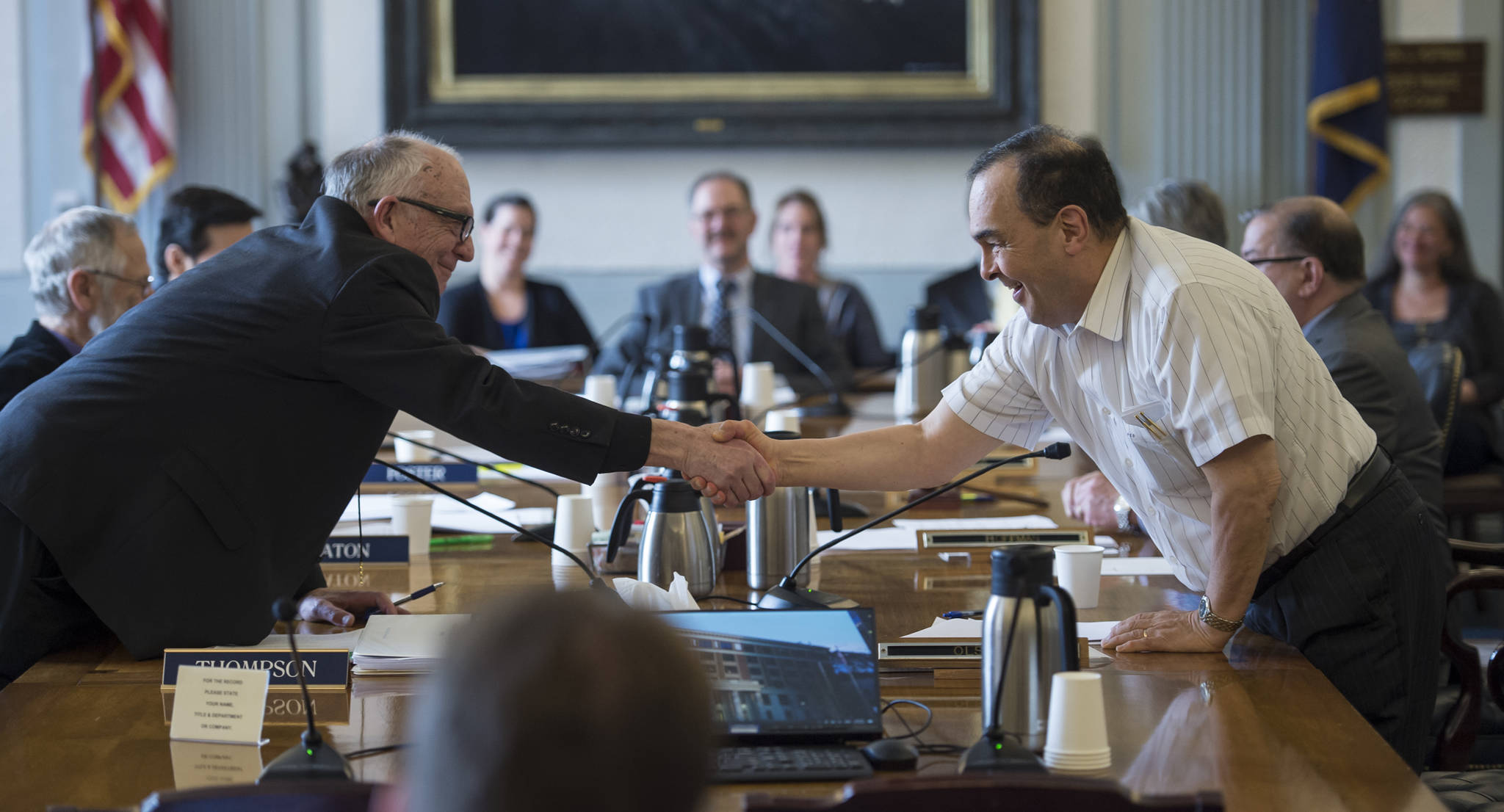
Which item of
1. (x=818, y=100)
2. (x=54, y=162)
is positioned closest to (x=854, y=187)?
(x=818, y=100)

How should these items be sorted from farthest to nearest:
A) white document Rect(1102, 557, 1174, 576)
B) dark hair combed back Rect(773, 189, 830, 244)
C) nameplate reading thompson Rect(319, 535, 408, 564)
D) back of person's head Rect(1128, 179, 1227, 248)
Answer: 1. dark hair combed back Rect(773, 189, 830, 244)
2. back of person's head Rect(1128, 179, 1227, 248)
3. nameplate reading thompson Rect(319, 535, 408, 564)
4. white document Rect(1102, 557, 1174, 576)

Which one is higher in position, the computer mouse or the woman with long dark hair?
the woman with long dark hair

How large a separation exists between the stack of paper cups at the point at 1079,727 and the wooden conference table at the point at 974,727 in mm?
27

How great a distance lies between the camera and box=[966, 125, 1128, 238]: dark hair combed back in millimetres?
1769

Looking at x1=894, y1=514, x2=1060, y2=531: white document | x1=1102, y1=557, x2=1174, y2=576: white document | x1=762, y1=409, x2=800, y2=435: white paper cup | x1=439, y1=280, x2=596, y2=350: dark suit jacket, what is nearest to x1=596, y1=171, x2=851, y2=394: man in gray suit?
x1=439, y1=280, x2=596, y2=350: dark suit jacket

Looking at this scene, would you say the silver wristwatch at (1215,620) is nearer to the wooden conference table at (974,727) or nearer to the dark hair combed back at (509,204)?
the wooden conference table at (974,727)

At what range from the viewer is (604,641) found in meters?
0.62

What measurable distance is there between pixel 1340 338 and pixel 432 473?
1785mm

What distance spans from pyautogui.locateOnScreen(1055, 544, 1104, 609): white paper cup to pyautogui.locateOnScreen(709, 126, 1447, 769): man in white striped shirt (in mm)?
122

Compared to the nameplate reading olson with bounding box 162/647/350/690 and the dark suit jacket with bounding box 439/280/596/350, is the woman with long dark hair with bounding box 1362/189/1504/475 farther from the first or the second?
the nameplate reading olson with bounding box 162/647/350/690

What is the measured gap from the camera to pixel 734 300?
4.82 metres

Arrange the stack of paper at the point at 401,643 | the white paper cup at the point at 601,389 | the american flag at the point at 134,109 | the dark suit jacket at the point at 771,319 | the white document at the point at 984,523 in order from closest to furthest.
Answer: the stack of paper at the point at 401,643
the white document at the point at 984,523
the white paper cup at the point at 601,389
the dark suit jacket at the point at 771,319
the american flag at the point at 134,109

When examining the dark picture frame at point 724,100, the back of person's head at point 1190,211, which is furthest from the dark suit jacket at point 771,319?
the back of person's head at point 1190,211

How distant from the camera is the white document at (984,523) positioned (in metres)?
2.33
